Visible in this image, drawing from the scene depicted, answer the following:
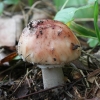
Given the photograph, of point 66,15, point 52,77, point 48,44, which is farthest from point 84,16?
point 48,44

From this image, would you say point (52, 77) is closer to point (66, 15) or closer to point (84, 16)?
point (66, 15)

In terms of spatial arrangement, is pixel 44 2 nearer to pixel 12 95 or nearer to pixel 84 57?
pixel 84 57

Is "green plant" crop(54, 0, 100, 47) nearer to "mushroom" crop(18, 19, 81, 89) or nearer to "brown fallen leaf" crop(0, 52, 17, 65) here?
"mushroom" crop(18, 19, 81, 89)

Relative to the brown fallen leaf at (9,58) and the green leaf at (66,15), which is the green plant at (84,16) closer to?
the green leaf at (66,15)

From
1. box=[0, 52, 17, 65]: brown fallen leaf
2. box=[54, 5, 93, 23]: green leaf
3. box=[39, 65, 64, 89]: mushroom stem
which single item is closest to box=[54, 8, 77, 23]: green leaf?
box=[54, 5, 93, 23]: green leaf

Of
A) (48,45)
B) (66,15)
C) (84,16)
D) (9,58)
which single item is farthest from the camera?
(84,16)

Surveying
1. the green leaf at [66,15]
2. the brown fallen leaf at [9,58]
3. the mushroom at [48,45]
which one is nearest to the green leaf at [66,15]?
the green leaf at [66,15]

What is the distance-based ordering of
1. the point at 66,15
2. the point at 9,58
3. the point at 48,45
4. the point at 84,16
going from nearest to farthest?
the point at 48,45 < the point at 66,15 < the point at 9,58 < the point at 84,16

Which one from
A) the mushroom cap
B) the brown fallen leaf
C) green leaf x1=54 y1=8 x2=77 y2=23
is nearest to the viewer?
the mushroom cap
